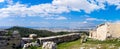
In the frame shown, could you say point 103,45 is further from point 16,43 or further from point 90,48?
point 16,43

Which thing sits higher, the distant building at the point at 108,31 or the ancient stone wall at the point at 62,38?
the distant building at the point at 108,31

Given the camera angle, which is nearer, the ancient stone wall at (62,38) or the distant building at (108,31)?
the distant building at (108,31)

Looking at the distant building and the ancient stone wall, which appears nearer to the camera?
the distant building

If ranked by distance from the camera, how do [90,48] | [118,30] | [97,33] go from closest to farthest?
[90,48], [118,30], [97,33]

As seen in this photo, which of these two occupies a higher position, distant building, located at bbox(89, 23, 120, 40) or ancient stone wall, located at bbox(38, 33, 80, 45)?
distant building, located at bbox(89, 23, 120, 40)

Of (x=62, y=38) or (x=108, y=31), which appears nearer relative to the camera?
(x=108, y=31)

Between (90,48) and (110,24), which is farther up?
(110,24)

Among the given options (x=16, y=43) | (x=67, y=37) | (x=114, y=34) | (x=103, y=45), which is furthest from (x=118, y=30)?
(x=16, y=43)

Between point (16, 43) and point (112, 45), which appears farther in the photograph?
point (16, 43)

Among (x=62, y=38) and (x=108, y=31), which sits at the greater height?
(x=108, y=31)

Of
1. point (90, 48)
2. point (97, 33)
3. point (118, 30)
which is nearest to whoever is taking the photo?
point (90, 48)
